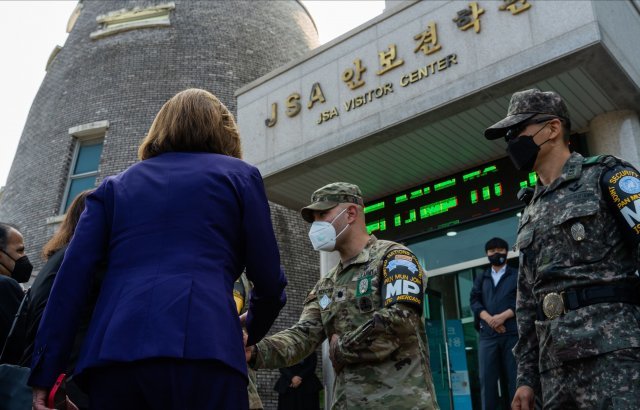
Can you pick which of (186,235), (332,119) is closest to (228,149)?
(186,235)

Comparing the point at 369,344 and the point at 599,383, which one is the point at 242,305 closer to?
the point at 369,344

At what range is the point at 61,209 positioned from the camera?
14055mm

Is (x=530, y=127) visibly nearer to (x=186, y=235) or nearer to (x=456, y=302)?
(x=186, y=235)

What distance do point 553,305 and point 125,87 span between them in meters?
13.6

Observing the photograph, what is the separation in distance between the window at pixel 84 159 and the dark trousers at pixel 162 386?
43.1 feet

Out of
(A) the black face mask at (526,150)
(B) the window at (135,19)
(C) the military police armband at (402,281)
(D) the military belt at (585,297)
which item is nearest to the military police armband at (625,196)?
(D) the military belt at (585,297)

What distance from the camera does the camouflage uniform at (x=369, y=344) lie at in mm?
3049

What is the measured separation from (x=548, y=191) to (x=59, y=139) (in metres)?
14.0

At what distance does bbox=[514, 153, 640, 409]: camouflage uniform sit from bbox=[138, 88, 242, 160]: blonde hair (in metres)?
1.62

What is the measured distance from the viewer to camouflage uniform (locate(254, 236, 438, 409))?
10.0ft

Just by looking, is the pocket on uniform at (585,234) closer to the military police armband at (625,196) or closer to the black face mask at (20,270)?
the military police armband at (625,196)

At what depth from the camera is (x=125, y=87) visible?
572 inches

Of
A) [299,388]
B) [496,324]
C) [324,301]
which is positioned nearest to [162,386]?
[324,301]

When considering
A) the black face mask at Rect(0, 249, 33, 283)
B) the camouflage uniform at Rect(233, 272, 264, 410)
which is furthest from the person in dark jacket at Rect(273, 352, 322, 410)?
the black face mask at Rect(0, 249, 33, 283)
